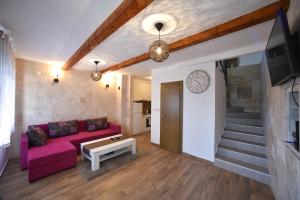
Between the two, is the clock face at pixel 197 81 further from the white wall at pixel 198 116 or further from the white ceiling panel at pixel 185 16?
the white ceiling panel at pixel 185 16

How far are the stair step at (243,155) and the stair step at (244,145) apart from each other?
105mm

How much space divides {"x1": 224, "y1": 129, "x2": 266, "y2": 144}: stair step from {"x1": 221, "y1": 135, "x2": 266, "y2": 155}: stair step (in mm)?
132

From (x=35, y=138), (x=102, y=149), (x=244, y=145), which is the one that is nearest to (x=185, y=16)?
(x=102, y=149)

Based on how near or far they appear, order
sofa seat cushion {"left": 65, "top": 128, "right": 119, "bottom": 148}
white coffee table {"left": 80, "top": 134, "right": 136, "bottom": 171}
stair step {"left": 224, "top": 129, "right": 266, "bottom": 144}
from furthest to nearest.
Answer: sofa seat cushion {"left": 65, "top": 128, "right": 119, "bottom": 148}, stair step {"left": 224, "top": 129, "right": 266, "bottom": 144}, white coffee table {"left": 80, "top": 134, "right": 136, "bottom": 171}

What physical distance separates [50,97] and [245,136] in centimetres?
530

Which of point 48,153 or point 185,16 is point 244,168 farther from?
point 48,153

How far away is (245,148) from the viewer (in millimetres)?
2861

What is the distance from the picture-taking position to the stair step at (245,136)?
2.88 m

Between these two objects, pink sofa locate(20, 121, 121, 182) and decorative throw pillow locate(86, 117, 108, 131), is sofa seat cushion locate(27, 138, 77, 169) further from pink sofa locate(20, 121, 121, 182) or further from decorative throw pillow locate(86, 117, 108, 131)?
decorative throw pillow locate(86, 117, 108, 131)

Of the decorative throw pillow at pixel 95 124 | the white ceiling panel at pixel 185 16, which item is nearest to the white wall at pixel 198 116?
the white ceiling panel at pixel 185 16

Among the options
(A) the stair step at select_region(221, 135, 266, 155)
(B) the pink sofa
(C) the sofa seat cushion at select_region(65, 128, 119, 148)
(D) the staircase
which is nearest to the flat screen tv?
(D) the staircase

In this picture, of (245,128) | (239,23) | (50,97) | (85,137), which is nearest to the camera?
(239,23)

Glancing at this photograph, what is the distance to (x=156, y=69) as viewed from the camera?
411 centimetres

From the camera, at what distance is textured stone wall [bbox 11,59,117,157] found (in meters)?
3.18
